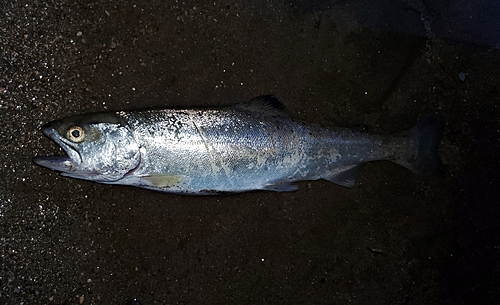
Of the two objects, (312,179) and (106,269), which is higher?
(312,179)

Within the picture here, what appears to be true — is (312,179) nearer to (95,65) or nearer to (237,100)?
A: (237,100)

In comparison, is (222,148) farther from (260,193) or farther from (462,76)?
(462,76)

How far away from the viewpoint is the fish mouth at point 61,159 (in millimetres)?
2826

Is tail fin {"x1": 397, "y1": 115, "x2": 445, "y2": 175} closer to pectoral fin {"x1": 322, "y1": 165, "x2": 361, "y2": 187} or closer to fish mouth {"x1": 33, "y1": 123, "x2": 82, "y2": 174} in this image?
pectoral fin {"x1": 322, "y1": 165, "x2": 361, "y2": 187}

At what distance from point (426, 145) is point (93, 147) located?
8.52 feet

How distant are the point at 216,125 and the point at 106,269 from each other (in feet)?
4.65

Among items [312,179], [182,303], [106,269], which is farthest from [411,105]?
[106,269]

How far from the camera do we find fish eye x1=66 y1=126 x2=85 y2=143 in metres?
2.83

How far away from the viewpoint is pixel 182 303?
3.25m

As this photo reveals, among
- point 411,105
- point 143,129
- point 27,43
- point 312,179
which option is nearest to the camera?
point 143,129

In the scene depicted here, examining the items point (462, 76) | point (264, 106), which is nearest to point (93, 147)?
point (264, 106)

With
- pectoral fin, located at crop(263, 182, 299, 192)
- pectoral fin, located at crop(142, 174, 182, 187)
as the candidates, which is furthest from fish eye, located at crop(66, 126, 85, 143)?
pectoral fin, located at crop(263, 182, 299, 192)

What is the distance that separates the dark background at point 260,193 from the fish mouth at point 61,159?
0.78ft

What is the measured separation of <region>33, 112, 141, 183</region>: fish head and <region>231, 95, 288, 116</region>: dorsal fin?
854 mm
